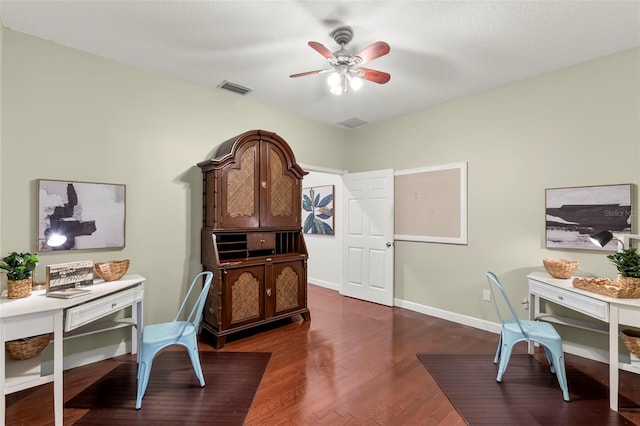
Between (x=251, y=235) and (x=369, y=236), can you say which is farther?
(x=369, y=236)

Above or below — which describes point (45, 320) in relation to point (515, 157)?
below

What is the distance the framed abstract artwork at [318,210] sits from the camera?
18.7 ft

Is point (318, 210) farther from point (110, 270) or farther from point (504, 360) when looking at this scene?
point (504, 360)

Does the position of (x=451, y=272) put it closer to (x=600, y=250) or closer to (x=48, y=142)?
Answer: (x=600, y=250)

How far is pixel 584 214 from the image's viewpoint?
112 inches

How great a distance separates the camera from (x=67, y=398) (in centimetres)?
217

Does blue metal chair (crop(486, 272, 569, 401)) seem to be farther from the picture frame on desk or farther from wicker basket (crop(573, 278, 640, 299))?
the picture frame on desk

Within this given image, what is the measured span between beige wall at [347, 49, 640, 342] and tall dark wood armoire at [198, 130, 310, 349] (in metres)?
1.66

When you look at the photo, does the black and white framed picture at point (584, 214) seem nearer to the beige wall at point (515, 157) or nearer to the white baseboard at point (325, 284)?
the beige wall at point (515, 157)

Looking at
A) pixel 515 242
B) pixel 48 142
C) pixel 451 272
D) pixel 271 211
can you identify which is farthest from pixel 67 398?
pixel 515 242

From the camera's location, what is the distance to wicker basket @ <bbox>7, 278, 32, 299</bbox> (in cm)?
204

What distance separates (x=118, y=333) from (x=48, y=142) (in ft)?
5.93

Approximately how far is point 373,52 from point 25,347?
3243 mm

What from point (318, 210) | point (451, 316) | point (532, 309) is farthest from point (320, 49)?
point (318, 210)
